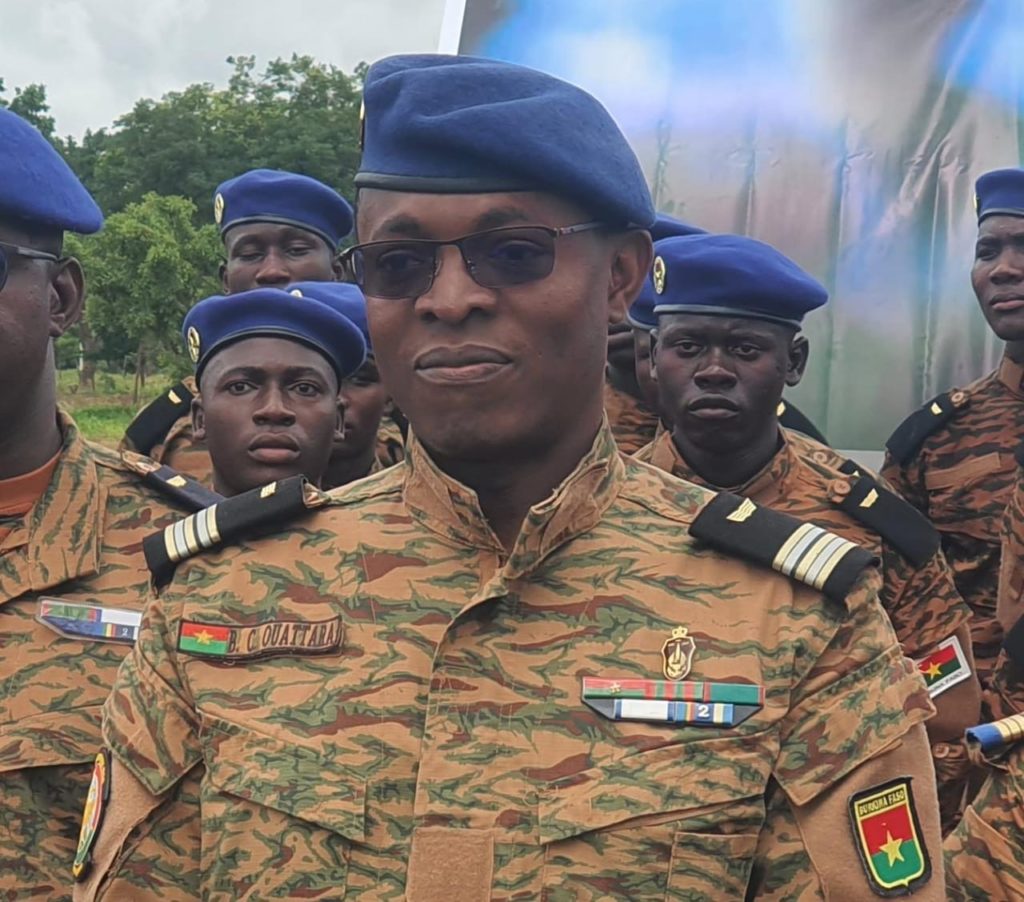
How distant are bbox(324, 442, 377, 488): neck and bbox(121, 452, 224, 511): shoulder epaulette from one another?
1.63 meters

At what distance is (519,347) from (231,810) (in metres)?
0.64

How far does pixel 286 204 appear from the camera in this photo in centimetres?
588

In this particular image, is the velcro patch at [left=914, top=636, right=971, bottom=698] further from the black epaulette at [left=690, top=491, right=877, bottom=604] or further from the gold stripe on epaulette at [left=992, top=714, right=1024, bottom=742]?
the black epaulette at [left=690, top=491, right=877, bottom=604]

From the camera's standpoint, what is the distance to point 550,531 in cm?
188

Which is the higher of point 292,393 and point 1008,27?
point 1008,27

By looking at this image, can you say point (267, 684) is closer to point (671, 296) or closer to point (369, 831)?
point (369, 831)

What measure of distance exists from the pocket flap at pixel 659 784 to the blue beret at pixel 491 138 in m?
0.67

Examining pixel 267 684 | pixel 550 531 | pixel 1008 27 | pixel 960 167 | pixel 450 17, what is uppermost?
pixel 450 17

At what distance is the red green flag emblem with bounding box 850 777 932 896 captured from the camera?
171 centimetres

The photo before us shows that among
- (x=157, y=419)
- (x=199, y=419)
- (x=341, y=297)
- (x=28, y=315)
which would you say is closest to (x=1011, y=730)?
(x=28, y=315)

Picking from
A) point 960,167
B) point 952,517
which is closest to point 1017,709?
point 952,517

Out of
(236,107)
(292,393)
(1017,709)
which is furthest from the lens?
(236,107)

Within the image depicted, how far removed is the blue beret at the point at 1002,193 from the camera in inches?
213

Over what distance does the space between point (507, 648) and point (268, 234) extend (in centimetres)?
429
